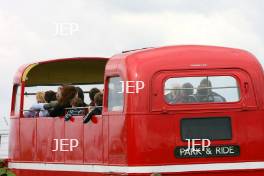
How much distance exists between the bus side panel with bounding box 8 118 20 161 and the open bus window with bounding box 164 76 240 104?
15.6ft

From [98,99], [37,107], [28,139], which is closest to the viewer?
[98,99]

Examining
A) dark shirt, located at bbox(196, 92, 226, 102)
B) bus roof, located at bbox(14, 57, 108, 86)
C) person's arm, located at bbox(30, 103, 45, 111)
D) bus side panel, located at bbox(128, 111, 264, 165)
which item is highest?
bus roof, located at bbox(14, 57, 108, 86)

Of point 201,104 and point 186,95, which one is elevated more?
point 186,95

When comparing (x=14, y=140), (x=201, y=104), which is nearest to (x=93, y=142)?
(x=201, y=104)

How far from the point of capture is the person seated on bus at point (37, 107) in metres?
22.2

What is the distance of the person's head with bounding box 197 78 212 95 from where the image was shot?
18.7 metres

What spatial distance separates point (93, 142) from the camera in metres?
19.4

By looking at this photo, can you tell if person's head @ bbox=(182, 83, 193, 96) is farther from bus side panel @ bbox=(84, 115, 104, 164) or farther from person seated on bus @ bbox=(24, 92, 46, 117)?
person seated on bus @ bbox=(24, 92, 46, 117)

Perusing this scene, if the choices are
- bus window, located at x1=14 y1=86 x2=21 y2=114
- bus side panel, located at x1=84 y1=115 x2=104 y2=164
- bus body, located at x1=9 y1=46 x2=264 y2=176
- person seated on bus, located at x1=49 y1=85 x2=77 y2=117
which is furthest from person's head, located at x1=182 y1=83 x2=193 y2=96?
bus window, located at x1=14 y1=86 x2=21 y2=114

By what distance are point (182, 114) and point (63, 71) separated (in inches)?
215

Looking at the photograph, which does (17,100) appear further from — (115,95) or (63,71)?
(115,95)

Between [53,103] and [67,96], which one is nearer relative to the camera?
[67,96]

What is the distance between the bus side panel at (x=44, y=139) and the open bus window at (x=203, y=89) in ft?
10.1

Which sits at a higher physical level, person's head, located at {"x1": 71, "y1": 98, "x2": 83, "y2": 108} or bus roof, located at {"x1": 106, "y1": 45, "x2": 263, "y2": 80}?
bus roof, located at {"x1": 106, "y1": 45, "x2": 263, "y2": 80}
